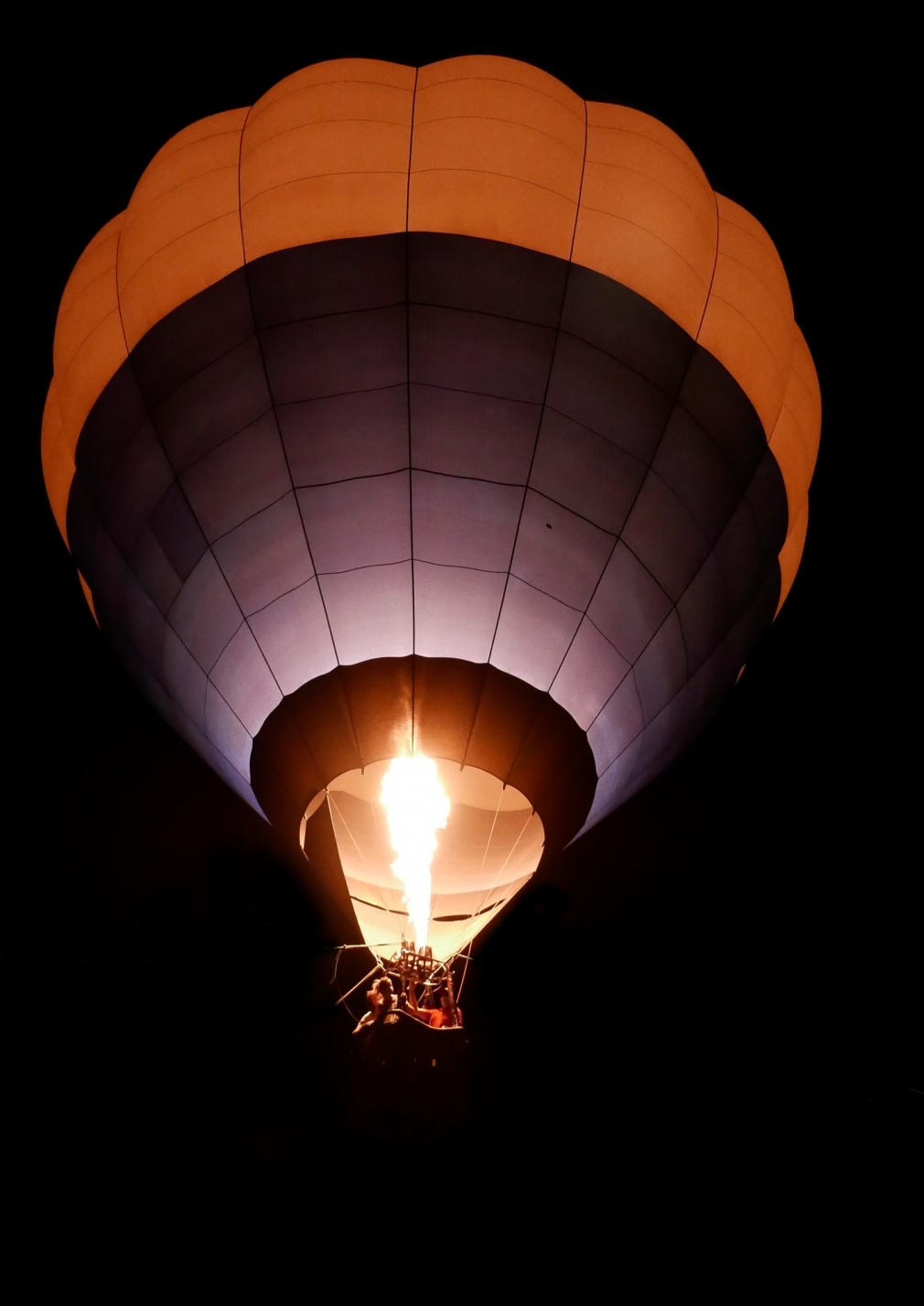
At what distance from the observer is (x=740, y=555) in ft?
11.6

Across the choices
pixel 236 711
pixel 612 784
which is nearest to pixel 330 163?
pixel 236 711

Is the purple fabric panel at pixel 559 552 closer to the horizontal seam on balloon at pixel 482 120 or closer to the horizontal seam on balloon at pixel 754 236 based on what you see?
the horizontal seam on balloon at pixel 482 120

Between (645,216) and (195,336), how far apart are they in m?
1.60

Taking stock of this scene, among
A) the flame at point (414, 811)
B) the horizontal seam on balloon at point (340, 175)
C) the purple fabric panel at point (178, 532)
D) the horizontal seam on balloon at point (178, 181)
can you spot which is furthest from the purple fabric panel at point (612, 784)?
the horizontal seam on balloon at point (178, 181)

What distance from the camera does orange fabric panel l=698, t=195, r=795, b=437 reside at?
11.0 feet

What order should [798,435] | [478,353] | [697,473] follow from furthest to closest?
1. [798,435]
2. [697,473]
3. [478,353]

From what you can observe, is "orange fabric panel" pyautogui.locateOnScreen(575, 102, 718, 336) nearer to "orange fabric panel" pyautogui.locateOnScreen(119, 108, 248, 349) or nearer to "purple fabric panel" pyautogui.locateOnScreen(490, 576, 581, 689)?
"purple fabric panel" pyautogui.locateOnScreen(490, 576, 581, 689)

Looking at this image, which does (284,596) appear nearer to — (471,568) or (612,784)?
(471,568)

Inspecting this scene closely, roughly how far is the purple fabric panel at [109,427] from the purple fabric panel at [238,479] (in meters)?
0.34

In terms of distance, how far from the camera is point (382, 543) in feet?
10.2

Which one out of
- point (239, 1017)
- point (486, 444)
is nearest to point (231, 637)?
point (486, 444)

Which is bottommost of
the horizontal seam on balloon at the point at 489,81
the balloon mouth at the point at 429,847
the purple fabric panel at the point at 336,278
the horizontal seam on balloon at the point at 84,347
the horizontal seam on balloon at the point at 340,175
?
the balloon mouth at the point at 429,847

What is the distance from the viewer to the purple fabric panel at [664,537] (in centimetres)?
320

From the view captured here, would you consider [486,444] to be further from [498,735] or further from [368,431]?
[498,735]
